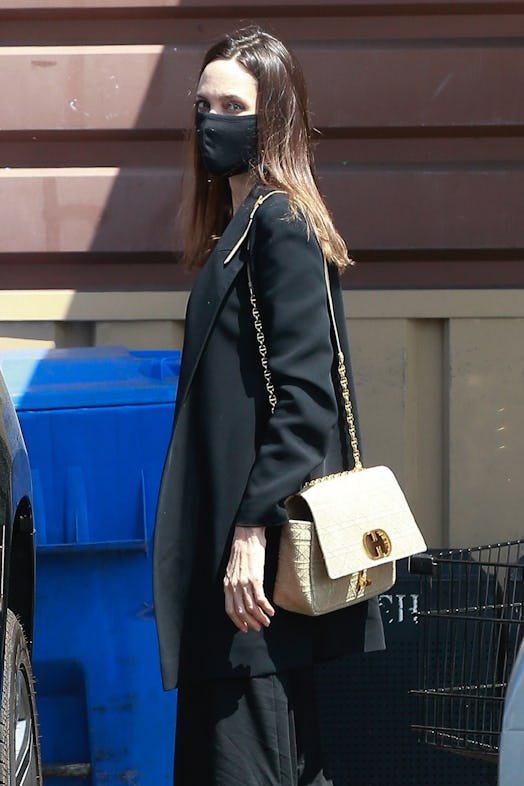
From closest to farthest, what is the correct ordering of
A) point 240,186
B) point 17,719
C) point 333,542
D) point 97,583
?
point 333,542 < point 17,719 < point 240,186 < point 97,583

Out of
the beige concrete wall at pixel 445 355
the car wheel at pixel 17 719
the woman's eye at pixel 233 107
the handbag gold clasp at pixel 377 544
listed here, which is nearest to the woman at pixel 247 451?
the woman's eye at pixel 233 107

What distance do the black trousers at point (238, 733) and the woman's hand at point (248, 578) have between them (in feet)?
0.46

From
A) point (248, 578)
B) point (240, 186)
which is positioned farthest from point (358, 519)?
point (240, 186)

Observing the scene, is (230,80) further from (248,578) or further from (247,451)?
(248,578)

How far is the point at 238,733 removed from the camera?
2.40 meters

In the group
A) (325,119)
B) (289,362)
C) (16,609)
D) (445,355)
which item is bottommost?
(16,609)

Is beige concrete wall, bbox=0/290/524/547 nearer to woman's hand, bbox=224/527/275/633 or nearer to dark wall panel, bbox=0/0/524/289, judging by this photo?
dark wall panel, bbox=0/0/524/289

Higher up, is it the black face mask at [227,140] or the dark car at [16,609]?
the black face mask at [227,140]

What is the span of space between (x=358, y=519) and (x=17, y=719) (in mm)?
736

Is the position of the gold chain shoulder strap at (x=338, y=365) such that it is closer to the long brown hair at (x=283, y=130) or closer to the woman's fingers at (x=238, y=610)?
the long brown hair at (x=283, y=130)

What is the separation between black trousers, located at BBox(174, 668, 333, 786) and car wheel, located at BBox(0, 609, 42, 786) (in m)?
0.29

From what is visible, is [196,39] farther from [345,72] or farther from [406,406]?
[406,406]

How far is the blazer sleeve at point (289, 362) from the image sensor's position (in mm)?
2309

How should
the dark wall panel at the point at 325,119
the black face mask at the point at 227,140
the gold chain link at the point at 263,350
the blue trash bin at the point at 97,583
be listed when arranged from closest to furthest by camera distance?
the gold chain link at the point at 263,350 < the black face mask at the point at 227,140 < the blue trash bin at the point at 97,583 < the dark wall panel at the point at 325,119
